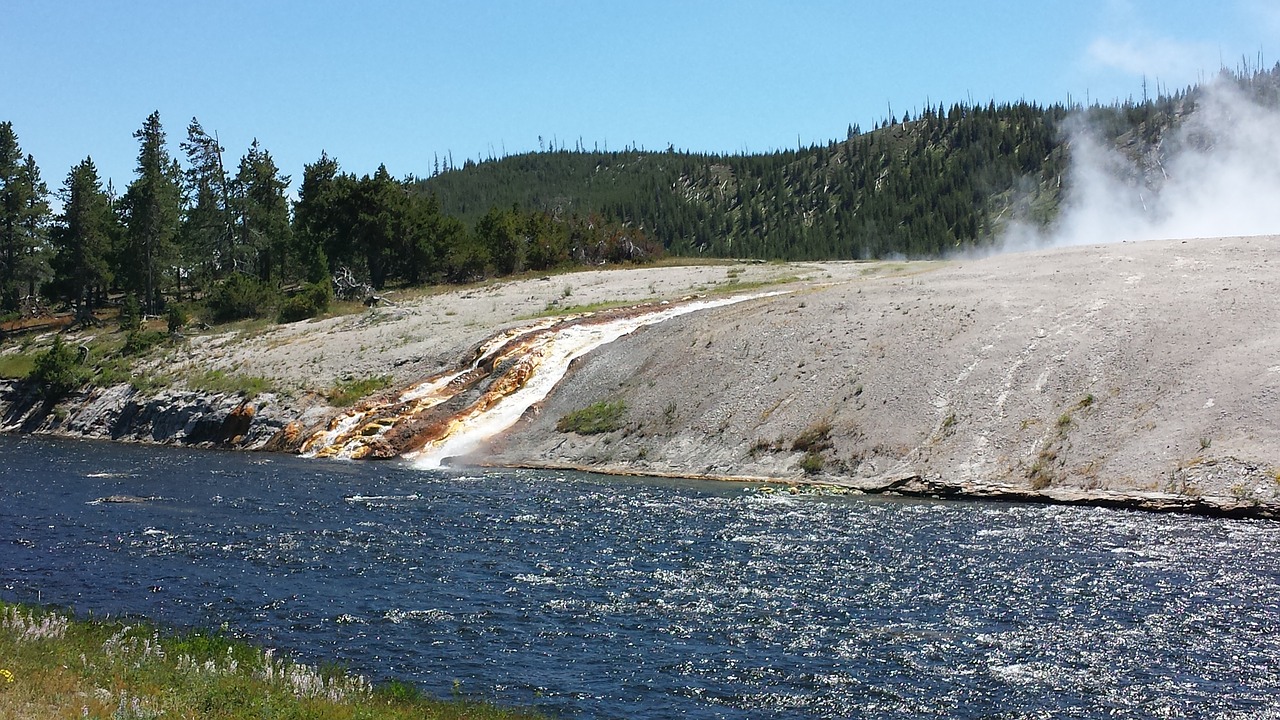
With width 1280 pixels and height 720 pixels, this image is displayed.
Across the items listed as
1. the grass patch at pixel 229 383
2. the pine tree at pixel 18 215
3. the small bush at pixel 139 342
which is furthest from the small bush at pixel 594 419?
the pine tree at pixel 18 215

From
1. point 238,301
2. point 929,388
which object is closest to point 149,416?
point 238,301

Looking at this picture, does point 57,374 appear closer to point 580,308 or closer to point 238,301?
point 238,301

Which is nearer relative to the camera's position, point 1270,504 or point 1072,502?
point 1270,504

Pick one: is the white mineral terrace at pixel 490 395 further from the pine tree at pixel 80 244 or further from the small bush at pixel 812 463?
the pine tree at pixel 80 244

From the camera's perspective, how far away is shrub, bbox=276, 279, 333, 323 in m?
70.1

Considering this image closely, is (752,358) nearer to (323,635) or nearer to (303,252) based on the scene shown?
(323,635)

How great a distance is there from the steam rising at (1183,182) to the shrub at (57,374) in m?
93.0

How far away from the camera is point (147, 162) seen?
98.3 meters

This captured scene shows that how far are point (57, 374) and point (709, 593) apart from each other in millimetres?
53266

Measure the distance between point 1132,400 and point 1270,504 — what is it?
645 cm

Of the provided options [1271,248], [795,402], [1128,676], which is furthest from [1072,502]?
[1271,248]

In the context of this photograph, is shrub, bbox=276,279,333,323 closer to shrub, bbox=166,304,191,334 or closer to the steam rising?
shrub, bbox=166,304,191,334

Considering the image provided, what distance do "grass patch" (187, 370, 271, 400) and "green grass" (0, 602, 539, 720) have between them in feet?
119

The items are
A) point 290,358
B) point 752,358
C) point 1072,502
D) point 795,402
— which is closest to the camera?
point 1072,502
